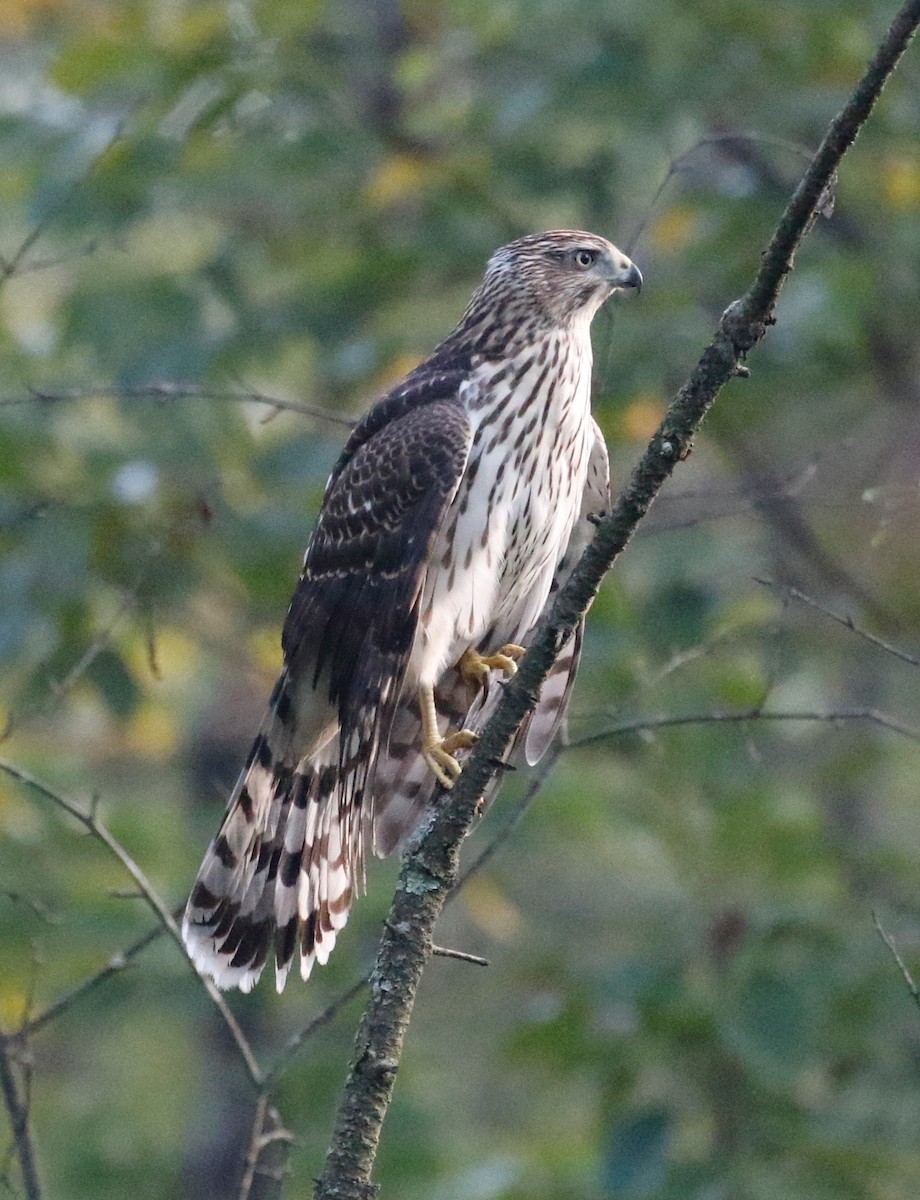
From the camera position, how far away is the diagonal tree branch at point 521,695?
3.01 metres

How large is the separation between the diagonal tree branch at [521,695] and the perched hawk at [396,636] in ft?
2.67

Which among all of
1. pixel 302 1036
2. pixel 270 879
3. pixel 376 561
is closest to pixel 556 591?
pixel 376 561

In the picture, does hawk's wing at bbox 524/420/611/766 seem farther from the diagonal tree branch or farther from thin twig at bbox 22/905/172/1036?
thin twig at bbox 22/905/172/1036

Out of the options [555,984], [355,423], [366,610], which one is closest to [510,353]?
[355,423]

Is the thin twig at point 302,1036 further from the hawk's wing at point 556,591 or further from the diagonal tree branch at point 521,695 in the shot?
the hawk's wing at point 556,591

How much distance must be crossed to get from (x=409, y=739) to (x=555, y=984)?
1.84 meters

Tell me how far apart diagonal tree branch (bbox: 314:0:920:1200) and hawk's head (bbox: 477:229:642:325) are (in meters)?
1.76

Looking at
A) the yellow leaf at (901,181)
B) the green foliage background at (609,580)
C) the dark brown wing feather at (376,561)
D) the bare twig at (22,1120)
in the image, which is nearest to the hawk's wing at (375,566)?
the dark brown wing feather at (376,561)

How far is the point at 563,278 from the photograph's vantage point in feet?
17.2

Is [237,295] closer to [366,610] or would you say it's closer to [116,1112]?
[366,610]

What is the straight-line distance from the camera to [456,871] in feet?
12.3

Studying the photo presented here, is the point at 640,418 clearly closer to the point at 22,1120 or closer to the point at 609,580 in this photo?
the point at 609,580

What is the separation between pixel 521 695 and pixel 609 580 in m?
2.66

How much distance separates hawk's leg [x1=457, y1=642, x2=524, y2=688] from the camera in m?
4.81
